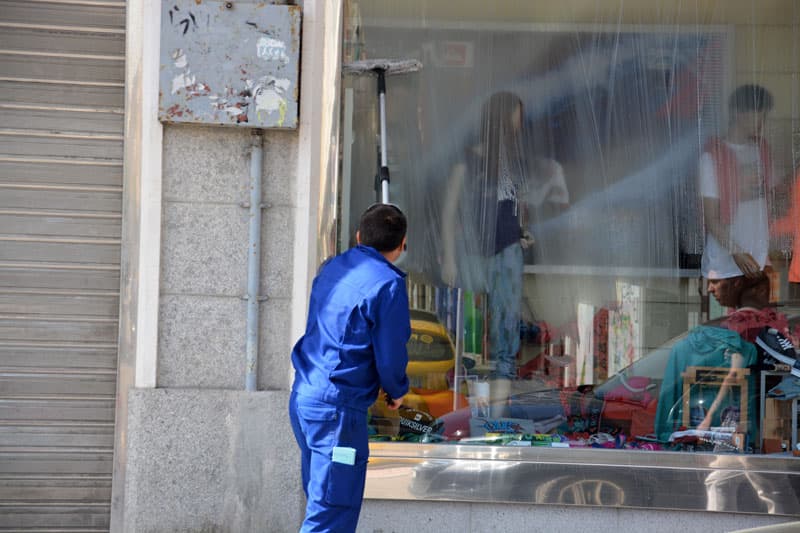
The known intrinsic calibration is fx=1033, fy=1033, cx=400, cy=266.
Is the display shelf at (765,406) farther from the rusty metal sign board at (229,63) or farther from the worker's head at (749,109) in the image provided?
the rusty metal sign board at (229,63)

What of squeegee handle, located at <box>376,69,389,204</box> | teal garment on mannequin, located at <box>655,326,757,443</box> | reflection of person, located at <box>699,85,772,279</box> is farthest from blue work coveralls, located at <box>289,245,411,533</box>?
reflection of person, located at <box>699,85,772,279</box>

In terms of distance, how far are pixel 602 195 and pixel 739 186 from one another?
81cm

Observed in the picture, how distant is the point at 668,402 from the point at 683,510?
0.73 metres

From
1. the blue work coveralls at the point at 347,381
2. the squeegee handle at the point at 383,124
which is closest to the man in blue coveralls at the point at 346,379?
the blue work coveralls at the point at 347,381

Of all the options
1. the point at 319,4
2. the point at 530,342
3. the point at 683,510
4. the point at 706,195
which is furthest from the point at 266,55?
the point at 683,510

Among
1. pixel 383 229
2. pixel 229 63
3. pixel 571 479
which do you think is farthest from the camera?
pixel 571 479

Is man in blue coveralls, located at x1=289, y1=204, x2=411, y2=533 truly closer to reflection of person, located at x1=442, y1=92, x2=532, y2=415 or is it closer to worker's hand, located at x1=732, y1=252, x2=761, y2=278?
reflection of person, located at x1=442, y1=92, x2=532, y2=415

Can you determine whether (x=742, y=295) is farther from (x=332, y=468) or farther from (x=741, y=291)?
(x=332, y=468)

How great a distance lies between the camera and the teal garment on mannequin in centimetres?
602

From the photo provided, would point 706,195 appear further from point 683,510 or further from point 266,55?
point 266,55

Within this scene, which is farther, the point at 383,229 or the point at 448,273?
the point at 448,273

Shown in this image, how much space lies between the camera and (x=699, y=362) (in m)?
6.10

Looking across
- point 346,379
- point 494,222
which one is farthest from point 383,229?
point 494,222

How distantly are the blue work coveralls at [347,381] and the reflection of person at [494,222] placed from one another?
1884 mm
